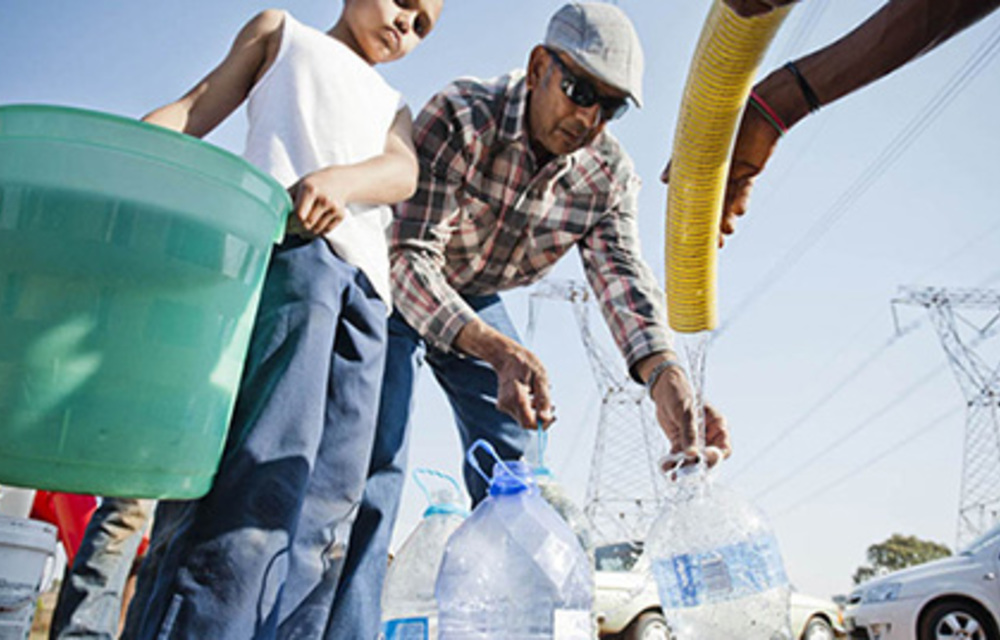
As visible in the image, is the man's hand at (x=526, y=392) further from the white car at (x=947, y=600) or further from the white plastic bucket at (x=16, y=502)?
the white car at (x=947, y=600)

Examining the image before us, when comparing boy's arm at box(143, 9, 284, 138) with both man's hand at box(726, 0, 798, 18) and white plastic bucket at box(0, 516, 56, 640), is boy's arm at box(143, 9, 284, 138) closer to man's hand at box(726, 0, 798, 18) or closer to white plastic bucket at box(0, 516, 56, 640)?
white plastic bucket at box(0, 516, 56, 640)

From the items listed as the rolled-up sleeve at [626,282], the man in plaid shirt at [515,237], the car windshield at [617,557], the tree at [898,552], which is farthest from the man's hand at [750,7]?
the tree at [898,552]

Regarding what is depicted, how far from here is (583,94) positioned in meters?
2.80

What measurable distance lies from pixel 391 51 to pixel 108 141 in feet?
4.14

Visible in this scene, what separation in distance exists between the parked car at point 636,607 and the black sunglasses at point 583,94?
22.4 ft

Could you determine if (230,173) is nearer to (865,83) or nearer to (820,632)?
(865,83)

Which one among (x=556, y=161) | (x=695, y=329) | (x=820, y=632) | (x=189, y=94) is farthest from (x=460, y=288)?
(x=820, y=632)

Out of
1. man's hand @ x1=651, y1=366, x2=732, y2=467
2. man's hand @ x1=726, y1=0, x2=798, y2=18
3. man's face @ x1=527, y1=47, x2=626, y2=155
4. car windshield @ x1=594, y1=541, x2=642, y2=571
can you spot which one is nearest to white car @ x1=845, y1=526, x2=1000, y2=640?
car windshield @ x1=594, y1=541, x2=642, y2=571

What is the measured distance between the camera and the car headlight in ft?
28.3

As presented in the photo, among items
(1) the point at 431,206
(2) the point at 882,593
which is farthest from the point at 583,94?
(2) the point at 882,593

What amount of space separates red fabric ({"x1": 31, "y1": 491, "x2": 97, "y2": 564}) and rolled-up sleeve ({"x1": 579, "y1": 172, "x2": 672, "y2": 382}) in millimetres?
2551

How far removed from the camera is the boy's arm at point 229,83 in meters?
1.92

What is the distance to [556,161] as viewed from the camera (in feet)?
9.86

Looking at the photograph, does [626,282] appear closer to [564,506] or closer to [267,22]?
[564,506]
